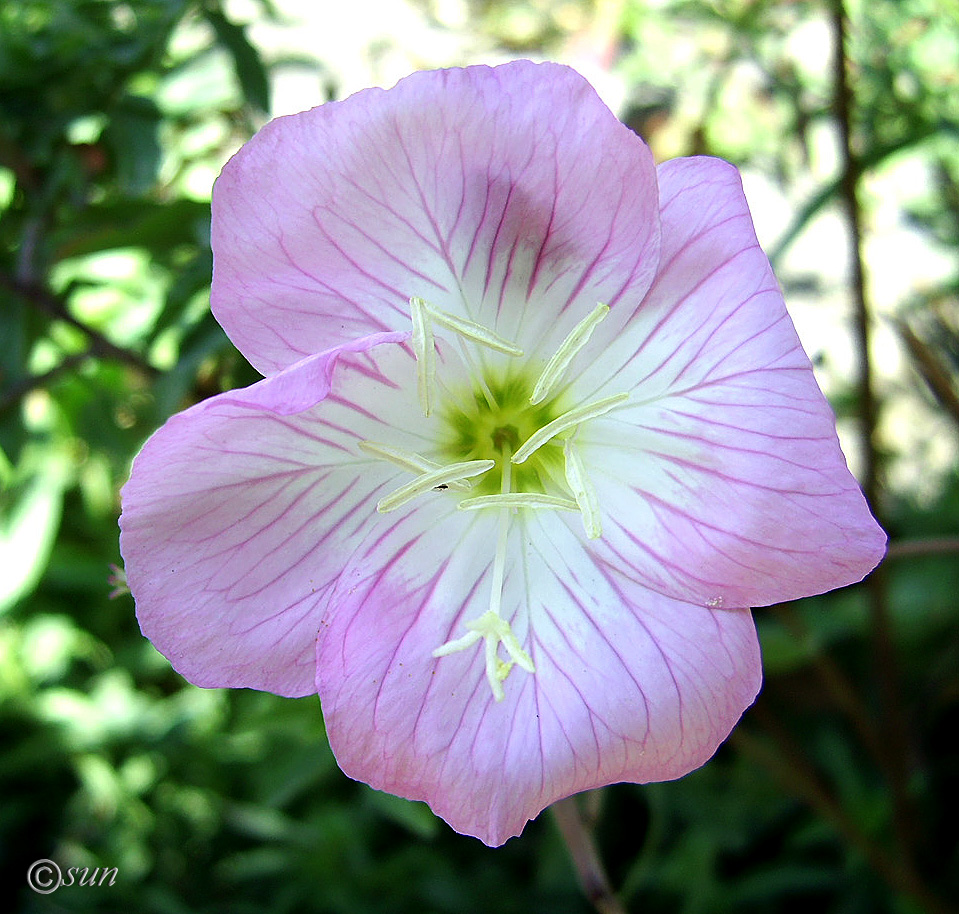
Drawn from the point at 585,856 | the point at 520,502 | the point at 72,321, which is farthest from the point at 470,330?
the point at 72,321

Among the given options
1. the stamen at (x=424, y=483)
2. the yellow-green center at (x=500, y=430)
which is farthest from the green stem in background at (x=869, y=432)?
the stamen at (x=424, y=483)

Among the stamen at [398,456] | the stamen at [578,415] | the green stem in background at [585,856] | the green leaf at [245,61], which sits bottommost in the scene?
the green stem in background at [585,856]

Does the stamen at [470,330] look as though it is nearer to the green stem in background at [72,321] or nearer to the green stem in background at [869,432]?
the green stem in background at [72,321]
